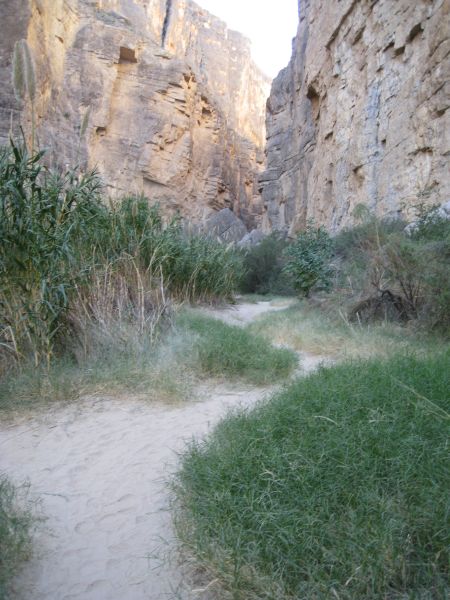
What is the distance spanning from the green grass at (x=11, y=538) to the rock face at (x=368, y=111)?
1049 cm

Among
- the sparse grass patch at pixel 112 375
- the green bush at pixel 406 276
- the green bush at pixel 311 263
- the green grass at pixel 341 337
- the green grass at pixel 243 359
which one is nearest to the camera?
the sparse grass patch at pixel 112 375

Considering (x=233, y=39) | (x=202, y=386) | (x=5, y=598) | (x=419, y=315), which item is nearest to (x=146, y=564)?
(x=5, y=598)

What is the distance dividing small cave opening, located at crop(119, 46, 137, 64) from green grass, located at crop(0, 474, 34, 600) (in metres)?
28.7

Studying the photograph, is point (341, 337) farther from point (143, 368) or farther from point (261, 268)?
point (261, 268)

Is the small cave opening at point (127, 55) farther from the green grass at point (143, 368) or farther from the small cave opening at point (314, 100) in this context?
the green grass at point (143, 368)

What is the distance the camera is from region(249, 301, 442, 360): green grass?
462cm

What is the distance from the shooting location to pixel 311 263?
9.77 meters

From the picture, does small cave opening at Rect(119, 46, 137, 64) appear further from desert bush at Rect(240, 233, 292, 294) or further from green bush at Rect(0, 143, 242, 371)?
green bush at Rect(0, 143, 242, 371)

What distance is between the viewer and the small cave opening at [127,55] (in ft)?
83.1

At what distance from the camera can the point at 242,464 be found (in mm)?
2033

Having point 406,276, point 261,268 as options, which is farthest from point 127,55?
point 406,276

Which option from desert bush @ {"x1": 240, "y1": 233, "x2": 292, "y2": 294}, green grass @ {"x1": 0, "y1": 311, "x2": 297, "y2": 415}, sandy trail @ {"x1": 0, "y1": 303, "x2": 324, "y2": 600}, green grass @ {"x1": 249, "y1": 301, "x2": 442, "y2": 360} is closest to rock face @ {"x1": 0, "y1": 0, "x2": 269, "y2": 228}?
desert bush @ {"x1": 240, "y1": 233, "x2": 292, "y2": 294}

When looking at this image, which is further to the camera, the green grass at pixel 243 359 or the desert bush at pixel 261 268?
the desert bush at pixel 261 268

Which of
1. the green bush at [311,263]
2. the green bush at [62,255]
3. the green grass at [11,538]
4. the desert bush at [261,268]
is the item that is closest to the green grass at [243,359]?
the green bush at [62,255]
